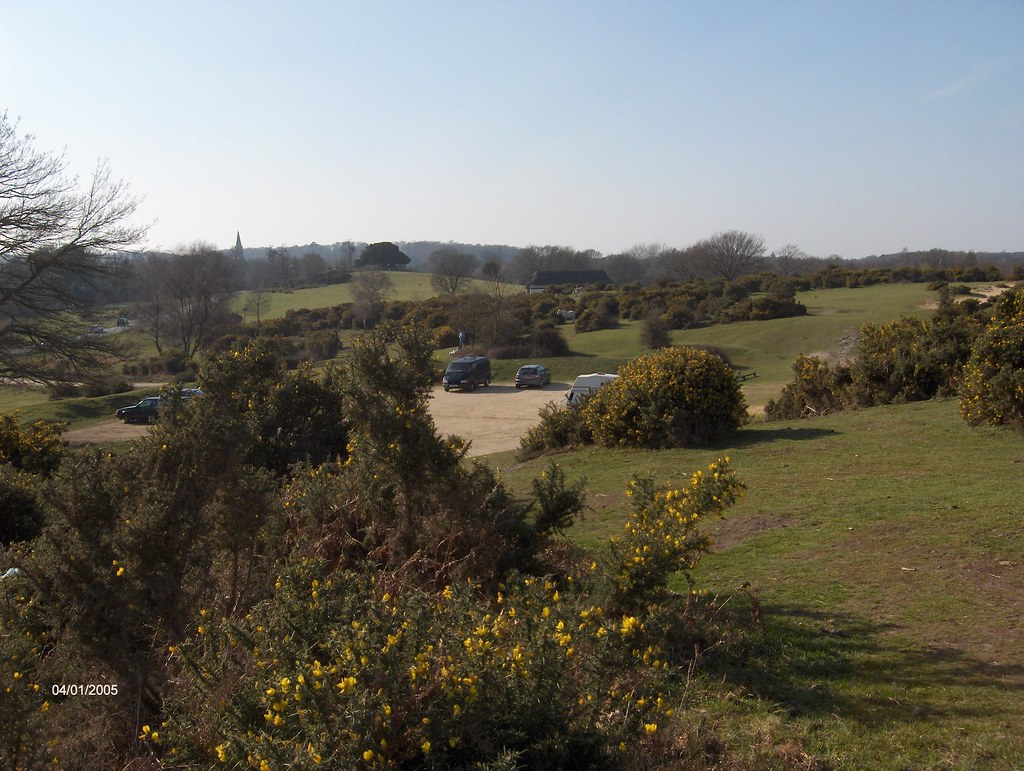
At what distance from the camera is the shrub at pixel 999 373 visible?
11625mm

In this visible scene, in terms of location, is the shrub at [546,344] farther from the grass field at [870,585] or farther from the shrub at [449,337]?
the grass field at [870,585]

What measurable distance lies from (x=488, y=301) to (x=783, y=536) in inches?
1619

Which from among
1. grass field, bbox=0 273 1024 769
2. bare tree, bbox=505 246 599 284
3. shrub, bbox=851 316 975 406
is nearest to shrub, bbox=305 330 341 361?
shrub, bbox=851 316 975 406

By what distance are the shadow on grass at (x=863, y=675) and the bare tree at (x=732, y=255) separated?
7901cm

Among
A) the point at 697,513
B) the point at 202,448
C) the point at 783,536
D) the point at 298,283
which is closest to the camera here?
the point at 202,448

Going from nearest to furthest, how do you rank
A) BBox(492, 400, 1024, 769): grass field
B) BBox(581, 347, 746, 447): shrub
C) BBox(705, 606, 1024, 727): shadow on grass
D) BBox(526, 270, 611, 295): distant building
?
BBox(492, 400, 1024, 769): grass field → BBox(705, 606, 1024, 727): shadow on grass → BBox(581, 347, 746, 447): shrub → BBox(526, 270, 611, 295): distant building

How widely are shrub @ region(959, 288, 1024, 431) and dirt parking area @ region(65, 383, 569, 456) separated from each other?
37.0 feet

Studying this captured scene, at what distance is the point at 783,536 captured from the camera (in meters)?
7.70

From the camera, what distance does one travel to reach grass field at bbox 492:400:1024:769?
4004 mm

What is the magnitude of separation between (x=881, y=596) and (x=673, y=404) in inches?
336

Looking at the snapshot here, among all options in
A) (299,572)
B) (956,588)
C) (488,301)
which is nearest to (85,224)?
(299,572)

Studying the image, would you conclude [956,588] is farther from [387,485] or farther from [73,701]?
[73,701]

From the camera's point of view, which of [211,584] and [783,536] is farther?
[783,536]

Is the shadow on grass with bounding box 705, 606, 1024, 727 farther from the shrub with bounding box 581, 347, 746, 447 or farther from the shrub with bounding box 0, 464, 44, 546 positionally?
the shrub with bounding box 581, 347, 746, 447
